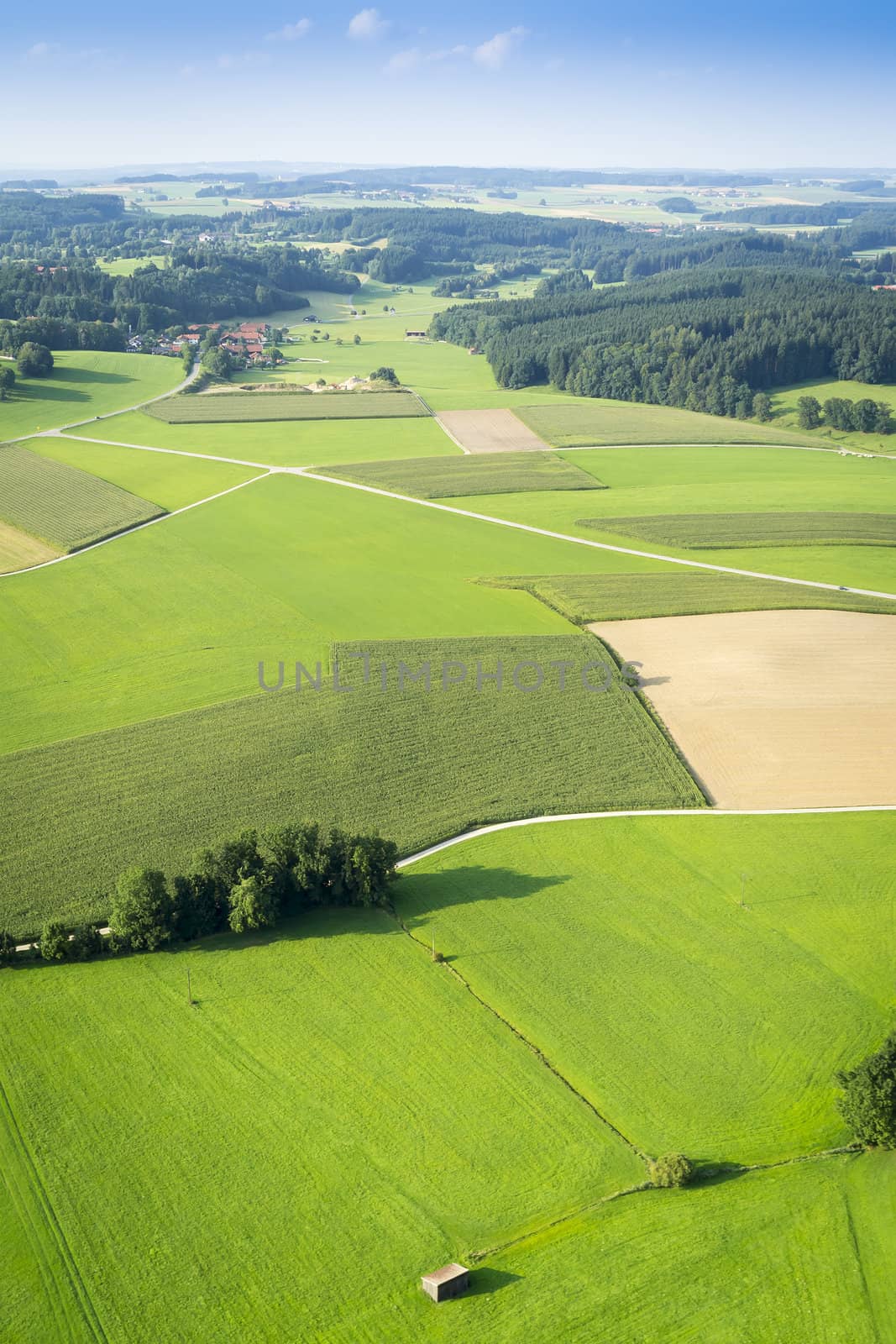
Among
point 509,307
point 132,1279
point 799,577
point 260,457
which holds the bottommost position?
point 132,1279

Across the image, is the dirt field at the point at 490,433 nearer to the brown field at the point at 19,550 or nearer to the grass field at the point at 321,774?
the brown field at the point at 19,550

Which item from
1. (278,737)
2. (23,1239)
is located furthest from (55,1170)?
(278,737)

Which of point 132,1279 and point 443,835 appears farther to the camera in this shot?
point 443,835

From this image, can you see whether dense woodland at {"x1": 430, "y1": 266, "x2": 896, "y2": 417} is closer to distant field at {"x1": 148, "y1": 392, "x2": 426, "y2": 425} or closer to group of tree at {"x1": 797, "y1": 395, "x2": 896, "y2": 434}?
group of tree at {"x1": 797, "y1": 395, "x2": 896, "y2": 434}

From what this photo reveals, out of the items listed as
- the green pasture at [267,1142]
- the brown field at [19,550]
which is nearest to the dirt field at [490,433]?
the brown field at [19,550]

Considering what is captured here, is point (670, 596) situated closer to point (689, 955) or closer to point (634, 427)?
point (689, 955)

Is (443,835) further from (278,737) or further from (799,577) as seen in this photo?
(799,577)
